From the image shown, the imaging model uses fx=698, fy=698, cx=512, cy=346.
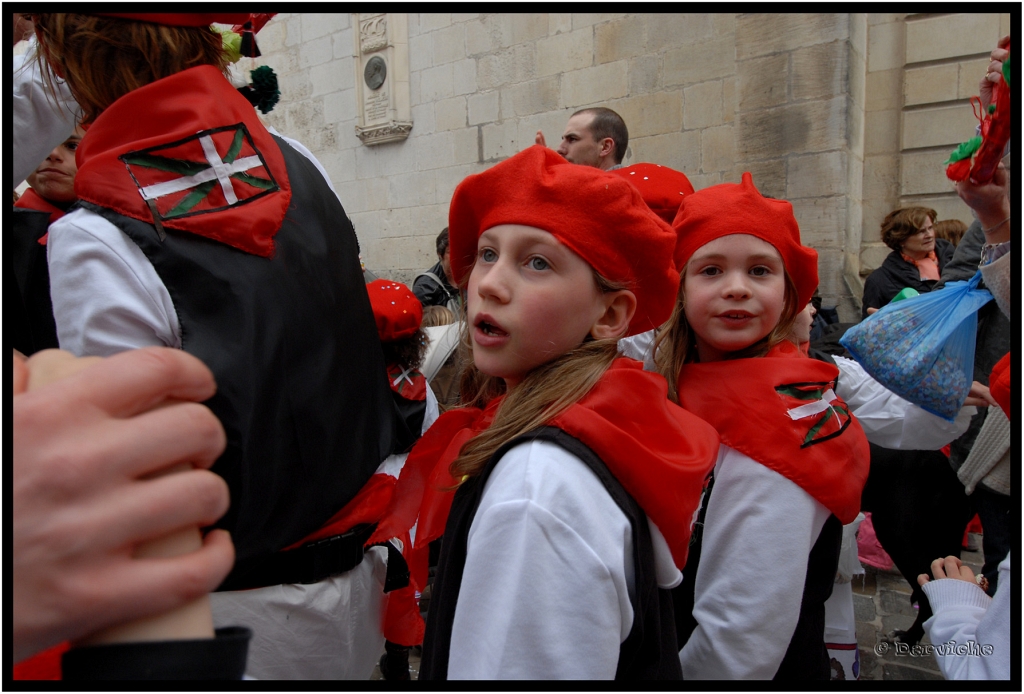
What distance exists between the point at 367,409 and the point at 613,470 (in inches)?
24.2

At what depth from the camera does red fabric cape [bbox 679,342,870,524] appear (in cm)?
170

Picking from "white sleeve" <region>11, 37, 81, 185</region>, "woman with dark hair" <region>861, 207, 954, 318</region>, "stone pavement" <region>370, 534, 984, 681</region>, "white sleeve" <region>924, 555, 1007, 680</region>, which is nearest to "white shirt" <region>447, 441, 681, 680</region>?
"white sleeve" <region>924, 555, 1007, 680</region>

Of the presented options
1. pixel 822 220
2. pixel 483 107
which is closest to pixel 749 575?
pixel 822 220

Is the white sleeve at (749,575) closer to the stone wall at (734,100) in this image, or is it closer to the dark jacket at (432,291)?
the dark jacket at (432,291)

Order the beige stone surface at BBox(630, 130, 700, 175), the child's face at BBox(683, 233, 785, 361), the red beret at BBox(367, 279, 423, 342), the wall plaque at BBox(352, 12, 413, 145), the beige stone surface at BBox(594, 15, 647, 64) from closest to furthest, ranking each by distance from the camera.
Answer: the child's face at BBox(683, 233, 785, 361), the red beret at BBox(367, 279, 423, 342), the beige stone surface at BBox(630, 130, 700, 175), the beige stone surface at BBox(594, 15, 647, 64), the wall plaque at BBox(352, 12, 413, 145)

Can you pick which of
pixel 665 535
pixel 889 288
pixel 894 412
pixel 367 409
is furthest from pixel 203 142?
pixel 889 288

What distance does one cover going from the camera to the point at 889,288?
15.8ft

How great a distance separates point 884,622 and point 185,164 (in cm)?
374

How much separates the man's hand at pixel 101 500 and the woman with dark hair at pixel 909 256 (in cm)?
500

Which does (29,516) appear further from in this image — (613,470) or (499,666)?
(613,470)

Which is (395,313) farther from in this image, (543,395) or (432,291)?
(432,291)

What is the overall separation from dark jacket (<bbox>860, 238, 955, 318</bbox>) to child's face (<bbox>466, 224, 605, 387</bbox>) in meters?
4.21

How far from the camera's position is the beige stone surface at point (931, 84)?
20.3 ft

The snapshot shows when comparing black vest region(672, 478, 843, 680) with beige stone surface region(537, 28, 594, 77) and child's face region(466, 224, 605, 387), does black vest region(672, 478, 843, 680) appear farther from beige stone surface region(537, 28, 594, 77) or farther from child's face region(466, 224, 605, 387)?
beige stone surface region(537, 28, 594, 77)
